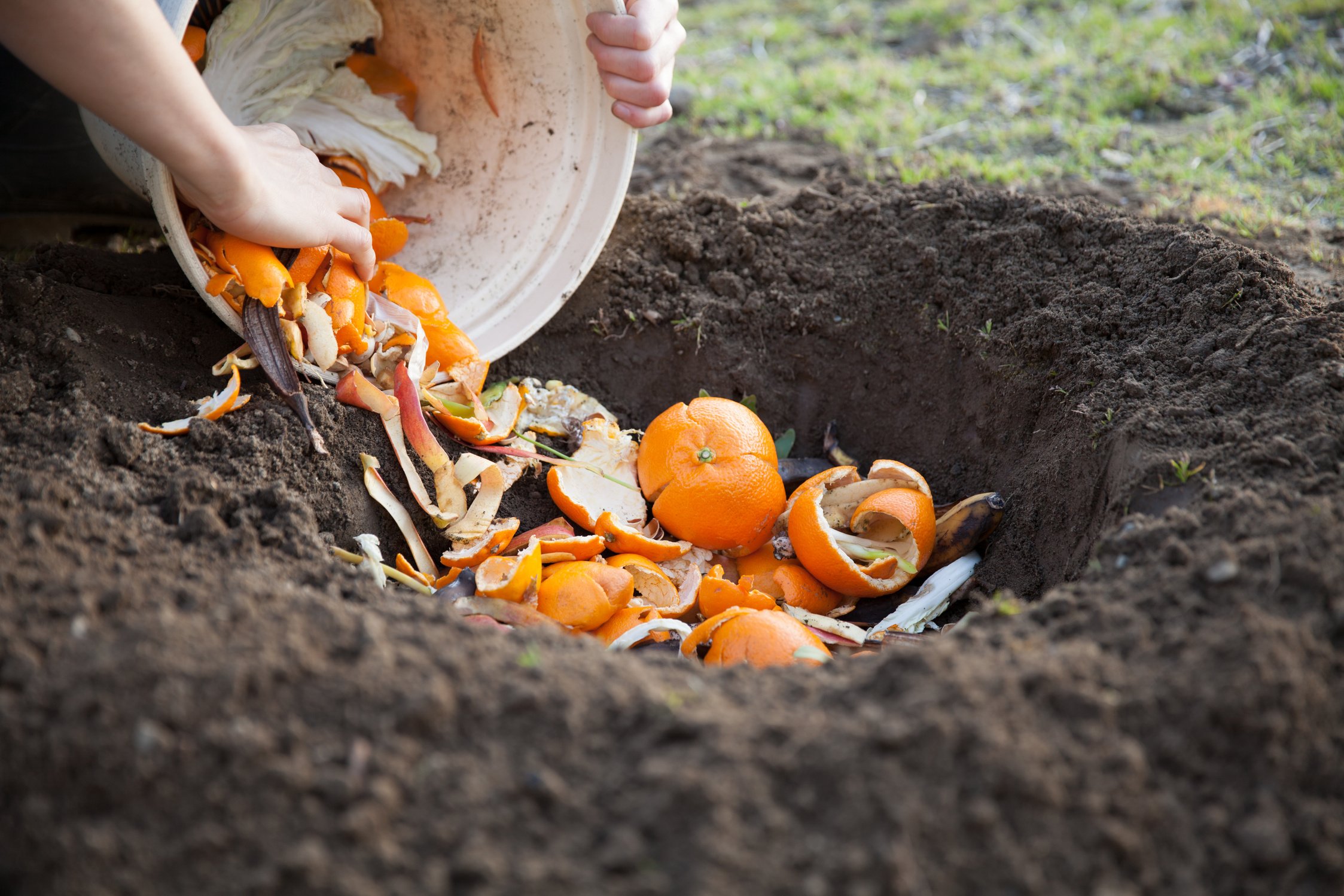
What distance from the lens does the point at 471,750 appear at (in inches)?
58.3

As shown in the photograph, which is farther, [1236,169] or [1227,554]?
[1236,169]

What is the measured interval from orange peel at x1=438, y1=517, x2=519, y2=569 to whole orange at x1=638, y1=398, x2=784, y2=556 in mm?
435

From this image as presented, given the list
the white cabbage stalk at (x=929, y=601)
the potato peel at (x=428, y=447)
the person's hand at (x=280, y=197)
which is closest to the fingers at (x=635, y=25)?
the person's hand at (x=280, y=197)

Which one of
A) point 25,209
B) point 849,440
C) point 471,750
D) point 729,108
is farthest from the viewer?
point 729,108

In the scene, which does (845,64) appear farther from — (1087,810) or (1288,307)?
(1087,810)

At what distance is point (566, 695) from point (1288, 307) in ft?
7.50

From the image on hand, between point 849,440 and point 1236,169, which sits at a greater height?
point 1236,169

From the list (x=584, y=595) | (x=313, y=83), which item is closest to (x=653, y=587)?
(x=584, y=595)

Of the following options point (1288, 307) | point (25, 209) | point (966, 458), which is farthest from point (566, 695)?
point (25, 209)

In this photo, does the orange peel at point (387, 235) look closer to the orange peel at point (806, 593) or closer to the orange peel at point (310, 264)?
the orange peel at point (310, 264)

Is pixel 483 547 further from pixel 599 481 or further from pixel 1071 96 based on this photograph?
pixel 1071 96

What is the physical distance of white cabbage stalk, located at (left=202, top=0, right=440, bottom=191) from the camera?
286cm

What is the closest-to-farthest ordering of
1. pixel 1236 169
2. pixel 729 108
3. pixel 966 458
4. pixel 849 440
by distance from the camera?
pixel 966 458 → pixel 849 440 → pixel 1236 169 → pixel 729 108

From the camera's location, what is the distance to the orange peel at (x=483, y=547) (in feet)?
8.50
